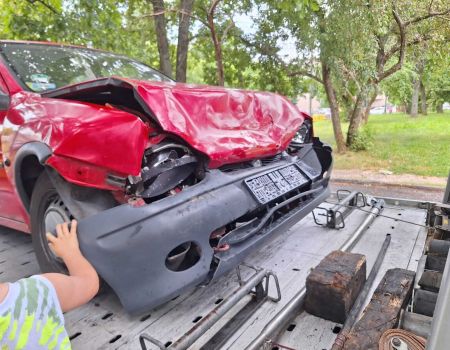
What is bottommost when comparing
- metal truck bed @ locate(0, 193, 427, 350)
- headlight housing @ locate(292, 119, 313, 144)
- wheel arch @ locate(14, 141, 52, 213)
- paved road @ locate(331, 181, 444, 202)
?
paved road @ locate(331, 181, 444, 202)

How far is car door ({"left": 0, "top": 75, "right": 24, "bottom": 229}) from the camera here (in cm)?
257

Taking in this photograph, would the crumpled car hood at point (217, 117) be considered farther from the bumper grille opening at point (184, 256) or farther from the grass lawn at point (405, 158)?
the grass lawn at point (405, 158)

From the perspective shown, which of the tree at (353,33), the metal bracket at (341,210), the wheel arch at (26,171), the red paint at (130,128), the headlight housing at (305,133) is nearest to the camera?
the red paint at (130,128)

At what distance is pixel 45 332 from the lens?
116 centimetres

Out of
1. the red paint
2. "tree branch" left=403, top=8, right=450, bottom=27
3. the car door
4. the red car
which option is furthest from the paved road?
the car door

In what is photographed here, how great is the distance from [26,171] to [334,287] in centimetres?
206

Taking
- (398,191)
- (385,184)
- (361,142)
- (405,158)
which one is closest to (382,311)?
(398,191)

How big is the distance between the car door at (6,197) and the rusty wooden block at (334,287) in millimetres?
2067

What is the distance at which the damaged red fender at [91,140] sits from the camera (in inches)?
71.9

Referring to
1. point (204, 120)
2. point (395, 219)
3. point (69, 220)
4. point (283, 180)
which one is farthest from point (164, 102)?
point (395, 219)

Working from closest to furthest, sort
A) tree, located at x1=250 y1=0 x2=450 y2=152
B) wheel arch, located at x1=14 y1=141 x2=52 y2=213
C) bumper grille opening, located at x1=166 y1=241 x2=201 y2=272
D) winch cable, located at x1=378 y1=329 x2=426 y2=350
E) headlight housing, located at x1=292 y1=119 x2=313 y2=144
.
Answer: winch cable, located at x1=378 y1=329 x2=426 y2=350
bumper grille opening, located at x1=166 y1=241 x2=201 y2=272
wheel arch, located at x1=14 y1=141 x2=52 y2=213
headlight housing, located at x1=292 y1=119 x2=313 y2=144
tree, located at x1=250 y1=0 x2=450 y2=152

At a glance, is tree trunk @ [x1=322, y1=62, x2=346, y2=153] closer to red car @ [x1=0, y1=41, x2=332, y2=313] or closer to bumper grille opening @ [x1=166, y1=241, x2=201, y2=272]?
red car @ [x1=0, y1=41, x2=332, y2=313]

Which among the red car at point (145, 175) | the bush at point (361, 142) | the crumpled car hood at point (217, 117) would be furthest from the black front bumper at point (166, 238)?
the bush at point (361, 142)

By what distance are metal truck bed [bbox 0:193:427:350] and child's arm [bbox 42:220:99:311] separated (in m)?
0.45
